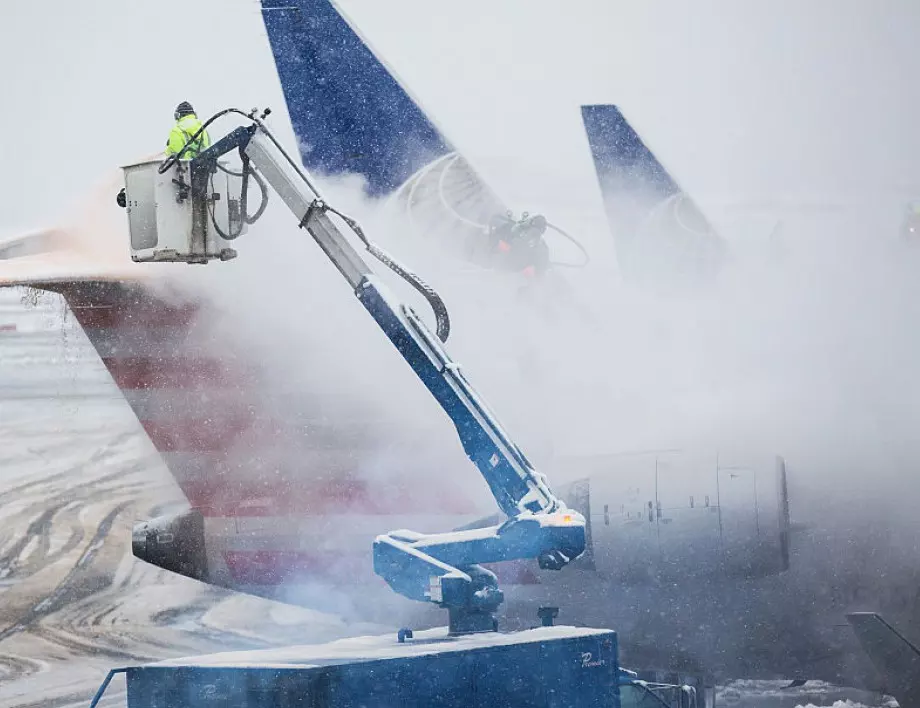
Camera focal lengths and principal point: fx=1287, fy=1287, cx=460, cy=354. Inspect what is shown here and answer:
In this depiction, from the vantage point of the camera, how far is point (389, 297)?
600 cm

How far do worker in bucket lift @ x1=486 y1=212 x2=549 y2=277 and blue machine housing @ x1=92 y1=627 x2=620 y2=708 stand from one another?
450 centimetres

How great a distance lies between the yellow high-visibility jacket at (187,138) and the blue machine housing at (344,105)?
365 cm

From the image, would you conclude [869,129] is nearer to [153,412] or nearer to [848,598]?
[848,598]

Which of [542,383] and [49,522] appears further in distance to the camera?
[49,522]

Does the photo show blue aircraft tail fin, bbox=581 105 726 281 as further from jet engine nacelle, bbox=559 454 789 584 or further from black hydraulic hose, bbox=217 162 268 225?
black hydraulic hose, bbox=217 162 268 225

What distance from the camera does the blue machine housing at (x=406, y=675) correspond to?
4555mm

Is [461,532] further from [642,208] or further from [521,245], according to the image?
[642,208]

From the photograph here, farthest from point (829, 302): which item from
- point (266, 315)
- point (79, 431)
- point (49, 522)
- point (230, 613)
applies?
point (79, 431)

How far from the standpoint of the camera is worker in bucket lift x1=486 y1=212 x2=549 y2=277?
951 centimetres

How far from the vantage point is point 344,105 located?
409 inches

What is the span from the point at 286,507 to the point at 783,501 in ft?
12.1

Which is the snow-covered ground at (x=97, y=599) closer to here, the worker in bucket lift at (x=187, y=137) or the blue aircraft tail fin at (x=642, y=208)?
the blue aircraft tail fin at (x=642, y=208)

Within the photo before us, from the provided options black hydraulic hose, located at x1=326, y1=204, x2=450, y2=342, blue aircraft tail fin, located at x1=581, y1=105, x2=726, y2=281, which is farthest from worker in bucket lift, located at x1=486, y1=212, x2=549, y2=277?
black hydraulic hose, located at x1=326, y1=204, x2=450, y2=342

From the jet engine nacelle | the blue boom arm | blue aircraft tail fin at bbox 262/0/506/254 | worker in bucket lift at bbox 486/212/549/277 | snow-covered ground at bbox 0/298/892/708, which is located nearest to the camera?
the blue boom arm
